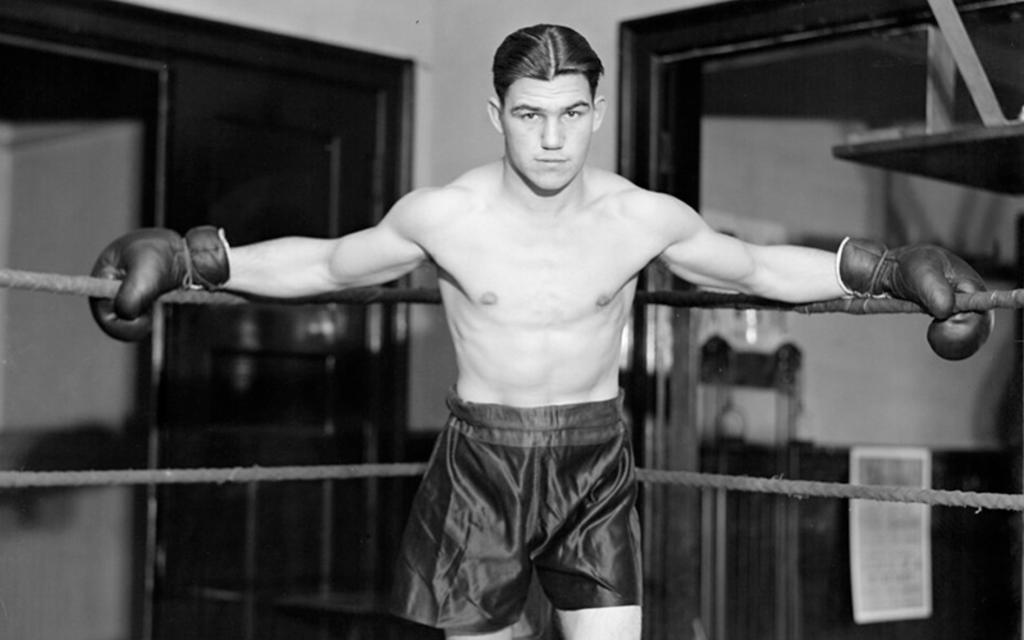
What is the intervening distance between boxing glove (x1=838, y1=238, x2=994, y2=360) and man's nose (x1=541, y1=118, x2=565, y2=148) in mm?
425

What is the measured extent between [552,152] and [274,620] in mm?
2311

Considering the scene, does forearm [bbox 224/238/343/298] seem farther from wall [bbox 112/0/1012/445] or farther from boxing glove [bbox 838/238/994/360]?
wall [bbox 112/0/1012/445]

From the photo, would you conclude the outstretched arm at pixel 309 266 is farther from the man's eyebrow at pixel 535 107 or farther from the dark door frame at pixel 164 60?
the dark door frame at pixel 164 60

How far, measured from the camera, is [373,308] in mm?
3850

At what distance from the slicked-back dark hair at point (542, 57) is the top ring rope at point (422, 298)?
44cm

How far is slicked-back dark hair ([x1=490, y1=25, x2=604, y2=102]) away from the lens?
5.32 ft

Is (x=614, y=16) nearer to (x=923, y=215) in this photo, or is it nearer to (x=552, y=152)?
(x=923, y=215)

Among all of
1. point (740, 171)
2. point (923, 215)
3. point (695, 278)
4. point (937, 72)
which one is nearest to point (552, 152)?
point (695, 278)

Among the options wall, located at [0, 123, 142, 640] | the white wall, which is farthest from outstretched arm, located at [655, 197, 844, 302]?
wall, located at [0, 123, 142, 640]

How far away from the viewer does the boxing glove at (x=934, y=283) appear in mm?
1716

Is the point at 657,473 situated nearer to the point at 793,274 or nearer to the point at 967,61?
the point at 793,274

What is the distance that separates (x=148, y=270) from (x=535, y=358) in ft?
1.58

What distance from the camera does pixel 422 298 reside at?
2250 mm

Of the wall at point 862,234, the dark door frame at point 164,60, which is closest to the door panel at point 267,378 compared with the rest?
the dark door frame at point 164,60
